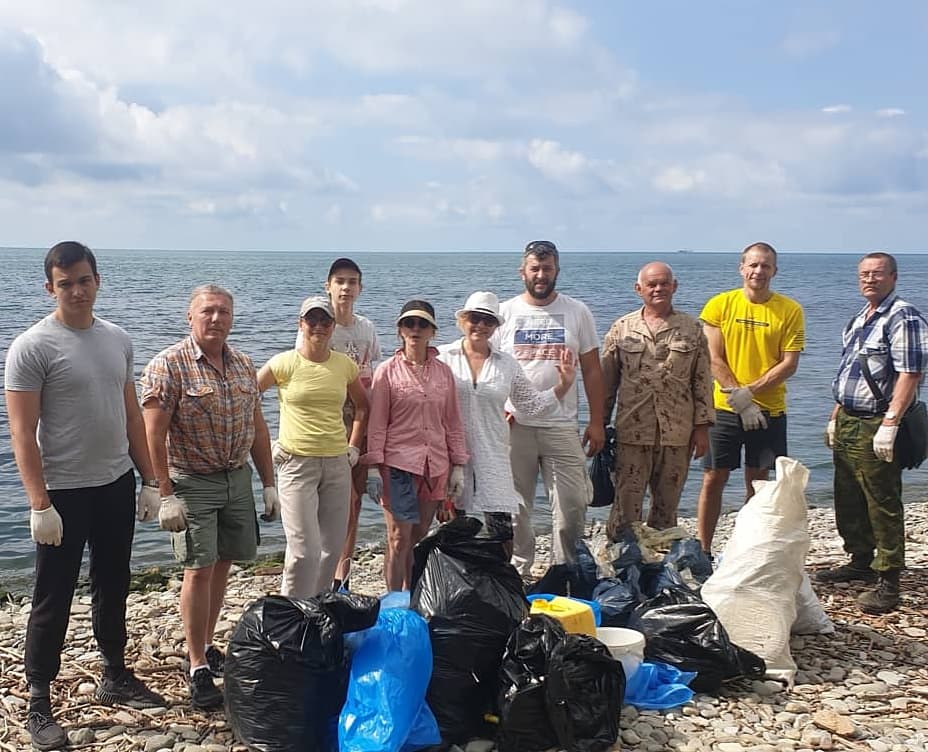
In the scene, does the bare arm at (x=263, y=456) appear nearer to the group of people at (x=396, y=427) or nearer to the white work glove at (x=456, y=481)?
the group of people at (x=396, y=427)

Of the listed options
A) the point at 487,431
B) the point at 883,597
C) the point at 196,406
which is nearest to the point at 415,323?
the point at 487,431

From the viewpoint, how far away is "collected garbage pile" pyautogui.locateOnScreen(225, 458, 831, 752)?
12.7 ft

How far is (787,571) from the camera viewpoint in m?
5.01

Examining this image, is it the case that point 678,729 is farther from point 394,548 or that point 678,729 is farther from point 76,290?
point 76,290

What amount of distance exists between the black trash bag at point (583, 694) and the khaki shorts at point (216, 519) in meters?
1.68

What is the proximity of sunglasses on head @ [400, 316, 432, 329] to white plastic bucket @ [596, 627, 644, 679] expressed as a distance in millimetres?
1971

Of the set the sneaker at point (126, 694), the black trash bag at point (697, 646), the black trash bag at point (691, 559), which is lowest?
the sneaker at point (126, 694)

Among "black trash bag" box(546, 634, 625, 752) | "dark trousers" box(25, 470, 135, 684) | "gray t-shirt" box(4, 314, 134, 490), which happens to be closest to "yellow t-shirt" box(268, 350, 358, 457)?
"dark trousers" box(25, 470, 135, 684)

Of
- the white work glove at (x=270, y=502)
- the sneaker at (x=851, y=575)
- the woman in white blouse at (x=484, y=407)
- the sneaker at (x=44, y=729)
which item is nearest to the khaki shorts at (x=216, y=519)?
the white work glove at (x=270, y=502)

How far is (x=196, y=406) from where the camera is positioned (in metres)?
4.44

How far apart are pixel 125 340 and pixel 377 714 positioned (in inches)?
83.1

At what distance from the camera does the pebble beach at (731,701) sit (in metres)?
4.16

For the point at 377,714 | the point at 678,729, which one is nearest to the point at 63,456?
the point at 377,714

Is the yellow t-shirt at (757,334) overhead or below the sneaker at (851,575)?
overhead
